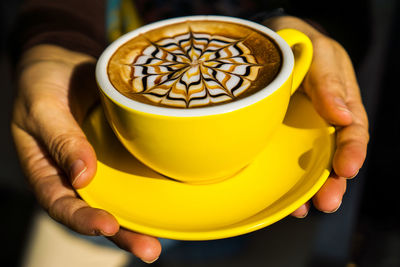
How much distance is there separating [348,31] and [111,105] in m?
0.95

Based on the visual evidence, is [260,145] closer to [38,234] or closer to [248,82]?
[248,82]

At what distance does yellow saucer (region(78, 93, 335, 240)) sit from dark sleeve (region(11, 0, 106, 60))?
446mm

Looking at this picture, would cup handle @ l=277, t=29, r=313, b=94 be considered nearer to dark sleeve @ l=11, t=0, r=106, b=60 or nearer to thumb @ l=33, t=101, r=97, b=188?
thumb @ l=33, t=101, r=97, b=188

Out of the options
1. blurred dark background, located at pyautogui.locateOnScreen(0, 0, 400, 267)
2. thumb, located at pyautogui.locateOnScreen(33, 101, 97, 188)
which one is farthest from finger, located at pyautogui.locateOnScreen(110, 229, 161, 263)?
blurred dark background, located at pyautogui.locateOnScreen(0, 0, 400, 267)

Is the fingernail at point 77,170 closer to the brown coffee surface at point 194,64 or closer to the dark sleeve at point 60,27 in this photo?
the brown coffee surface at point 194,64

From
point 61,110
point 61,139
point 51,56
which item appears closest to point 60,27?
point 51,56

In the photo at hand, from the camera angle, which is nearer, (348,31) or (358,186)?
(358,186)

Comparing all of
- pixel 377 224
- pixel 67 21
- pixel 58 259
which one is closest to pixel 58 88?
pixel 67 21

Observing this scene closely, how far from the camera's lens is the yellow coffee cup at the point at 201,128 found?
65 centimetres

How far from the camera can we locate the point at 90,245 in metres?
1.34

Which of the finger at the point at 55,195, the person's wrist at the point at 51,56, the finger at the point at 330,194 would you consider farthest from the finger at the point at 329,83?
the person's wrist at the point at 51,56

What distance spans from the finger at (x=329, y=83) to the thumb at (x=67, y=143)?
47 centimetres

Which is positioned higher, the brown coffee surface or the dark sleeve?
the brown coffee surface

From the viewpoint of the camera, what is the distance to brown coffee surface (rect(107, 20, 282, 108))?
713 mm
